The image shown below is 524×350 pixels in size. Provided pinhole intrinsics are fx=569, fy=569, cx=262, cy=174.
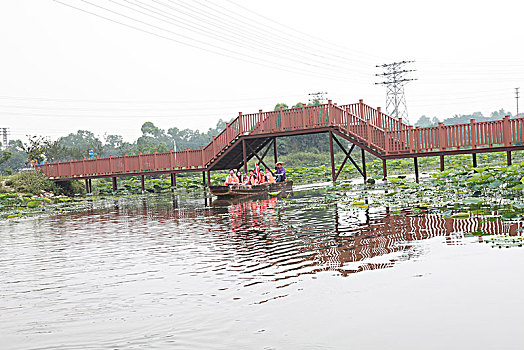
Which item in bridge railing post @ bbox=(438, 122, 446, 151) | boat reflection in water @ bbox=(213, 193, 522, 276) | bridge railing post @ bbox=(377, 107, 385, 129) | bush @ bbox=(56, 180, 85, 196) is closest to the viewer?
boat reflection in water @ bbox=(213, 193, 522, 276)

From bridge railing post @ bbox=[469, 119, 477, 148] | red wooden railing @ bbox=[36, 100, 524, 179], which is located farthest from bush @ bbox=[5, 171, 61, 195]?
bridge railing post @ bbox=[469, 119, 477, 148]

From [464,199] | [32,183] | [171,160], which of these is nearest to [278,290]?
[464,199]

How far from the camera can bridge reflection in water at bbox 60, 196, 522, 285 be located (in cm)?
827

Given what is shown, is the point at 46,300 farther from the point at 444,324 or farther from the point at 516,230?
the point at 516,230

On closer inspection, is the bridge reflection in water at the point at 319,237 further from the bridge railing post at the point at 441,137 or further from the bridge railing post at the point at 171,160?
the bridge railing post at the point at 171,160

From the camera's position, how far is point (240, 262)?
29.6 feet

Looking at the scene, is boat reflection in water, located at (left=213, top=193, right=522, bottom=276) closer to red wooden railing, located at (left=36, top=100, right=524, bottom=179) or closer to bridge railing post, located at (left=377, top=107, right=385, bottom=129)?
red wooden railing, located at (left=36, top=100, right=524, bottom=179)

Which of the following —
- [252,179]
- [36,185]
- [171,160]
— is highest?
[171,160]

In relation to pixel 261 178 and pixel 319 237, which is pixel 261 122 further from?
pixel 319 237

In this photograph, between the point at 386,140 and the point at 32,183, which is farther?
the point at 32,183

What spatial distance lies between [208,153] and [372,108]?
10.6 meters

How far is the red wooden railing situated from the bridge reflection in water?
34.2ft

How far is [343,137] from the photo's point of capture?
28078mm

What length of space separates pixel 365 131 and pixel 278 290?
69.0 ft
